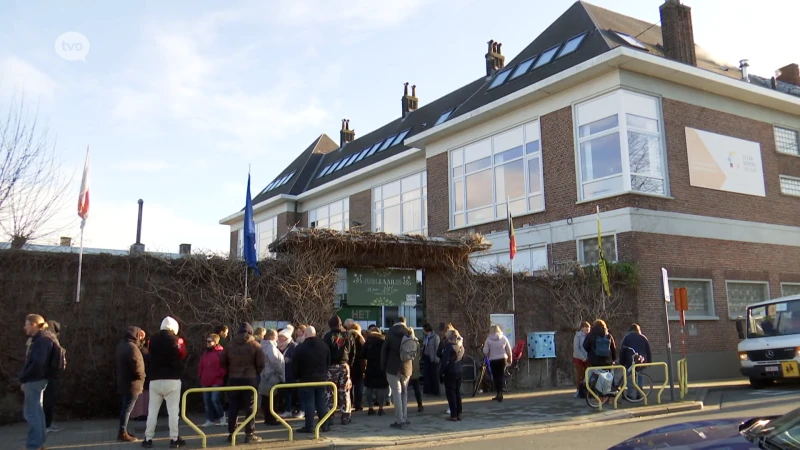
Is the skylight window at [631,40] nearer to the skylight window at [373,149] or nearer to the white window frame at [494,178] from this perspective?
the white window frame at [494,178]

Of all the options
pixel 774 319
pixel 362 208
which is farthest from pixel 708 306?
pixel 362 208

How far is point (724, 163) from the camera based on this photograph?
2047 centimetres

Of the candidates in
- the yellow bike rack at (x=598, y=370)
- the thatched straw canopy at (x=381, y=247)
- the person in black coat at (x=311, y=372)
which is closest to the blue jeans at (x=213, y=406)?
the person in black coat at (x=311, y=372)

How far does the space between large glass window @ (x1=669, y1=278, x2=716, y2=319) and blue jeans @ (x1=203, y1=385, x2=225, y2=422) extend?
45.7 feet

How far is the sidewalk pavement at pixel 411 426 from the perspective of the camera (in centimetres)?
890

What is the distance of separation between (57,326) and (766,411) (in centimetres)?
1188

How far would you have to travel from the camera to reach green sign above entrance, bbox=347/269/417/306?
555 inches

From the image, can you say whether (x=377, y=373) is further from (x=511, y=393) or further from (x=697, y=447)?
(x=697, y=447)

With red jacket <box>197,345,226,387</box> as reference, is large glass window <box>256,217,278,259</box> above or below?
above

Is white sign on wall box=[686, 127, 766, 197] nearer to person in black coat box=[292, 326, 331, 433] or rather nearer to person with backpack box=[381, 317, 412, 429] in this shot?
person with backpack box=[381, 317, 412, 429]

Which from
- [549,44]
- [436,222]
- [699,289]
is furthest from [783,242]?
[436,222]

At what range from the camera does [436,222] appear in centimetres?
2452

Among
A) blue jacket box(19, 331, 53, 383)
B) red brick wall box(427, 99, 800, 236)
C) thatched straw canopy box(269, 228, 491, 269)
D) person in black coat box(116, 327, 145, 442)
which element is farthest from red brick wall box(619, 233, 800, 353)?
blue jacket box(19, 331, 53, 383)

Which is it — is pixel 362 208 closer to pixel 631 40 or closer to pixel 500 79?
pixel 500 79
